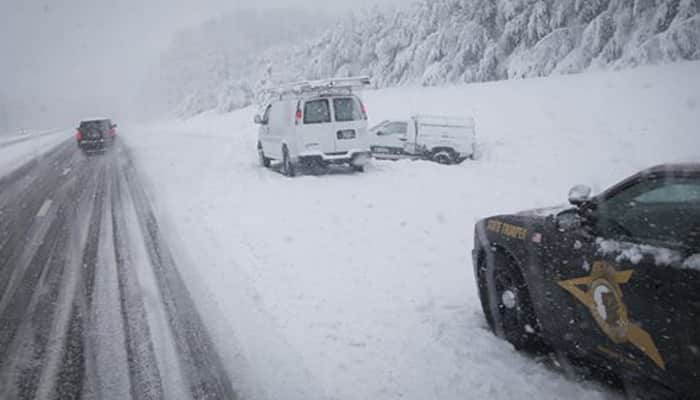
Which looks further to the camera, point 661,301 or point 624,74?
point 624,74

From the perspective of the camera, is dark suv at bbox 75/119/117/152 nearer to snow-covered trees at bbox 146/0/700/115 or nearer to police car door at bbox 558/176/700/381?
snow-covered trees at bbox 146/0/700/115

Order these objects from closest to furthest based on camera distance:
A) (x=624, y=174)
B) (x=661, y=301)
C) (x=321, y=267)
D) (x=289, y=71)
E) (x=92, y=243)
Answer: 1. (x=661, y=301)
2. (x=321, y=267)
3. (x=92, y=243)
4. (x=624, y=174)
5. (x=289, y=71)

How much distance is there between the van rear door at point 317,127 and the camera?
43.4ft

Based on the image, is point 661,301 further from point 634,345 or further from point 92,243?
point 92,243

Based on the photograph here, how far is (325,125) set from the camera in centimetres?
1327

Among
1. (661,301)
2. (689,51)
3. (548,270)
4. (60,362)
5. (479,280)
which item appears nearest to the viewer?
(661,301)

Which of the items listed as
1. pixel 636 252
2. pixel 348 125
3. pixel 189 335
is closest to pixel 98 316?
pixel 189 335

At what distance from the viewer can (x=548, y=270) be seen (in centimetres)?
376

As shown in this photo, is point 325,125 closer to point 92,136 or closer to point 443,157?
point 443,157

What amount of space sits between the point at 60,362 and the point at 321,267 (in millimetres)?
3210

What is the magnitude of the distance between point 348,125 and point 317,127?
2.79 ft

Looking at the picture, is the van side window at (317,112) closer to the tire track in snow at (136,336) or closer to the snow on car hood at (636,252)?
the tire track in snow at (136,336)

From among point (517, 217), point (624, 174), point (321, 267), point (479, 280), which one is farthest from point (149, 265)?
point (624, 174)

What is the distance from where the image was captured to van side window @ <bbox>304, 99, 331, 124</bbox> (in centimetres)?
1327
